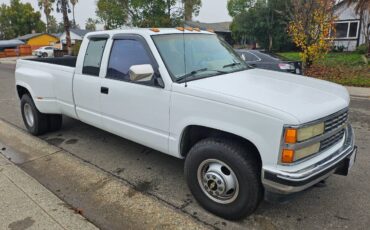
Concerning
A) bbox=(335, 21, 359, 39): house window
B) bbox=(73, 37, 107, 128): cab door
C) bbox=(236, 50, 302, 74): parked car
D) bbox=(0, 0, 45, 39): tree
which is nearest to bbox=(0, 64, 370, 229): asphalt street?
bbox=(73, 37, 107, 128): cab door

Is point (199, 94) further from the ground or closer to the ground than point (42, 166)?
further from the ground

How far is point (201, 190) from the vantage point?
10.8 feet

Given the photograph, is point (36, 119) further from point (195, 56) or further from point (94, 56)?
point (195, 56)

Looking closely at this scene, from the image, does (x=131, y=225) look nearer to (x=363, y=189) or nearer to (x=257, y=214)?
(x=257, y=214)

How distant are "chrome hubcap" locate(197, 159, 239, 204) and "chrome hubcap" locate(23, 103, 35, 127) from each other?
3901mm

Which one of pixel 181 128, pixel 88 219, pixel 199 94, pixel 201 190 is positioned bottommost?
pixel 88 219

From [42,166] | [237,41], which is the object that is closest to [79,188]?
[42,166]

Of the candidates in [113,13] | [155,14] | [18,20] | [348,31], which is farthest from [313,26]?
[18,20]

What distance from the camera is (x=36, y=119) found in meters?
5.67

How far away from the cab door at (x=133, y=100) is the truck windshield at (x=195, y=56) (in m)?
0.18

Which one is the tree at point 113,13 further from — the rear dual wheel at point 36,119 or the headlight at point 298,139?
the headlight at point 298,139

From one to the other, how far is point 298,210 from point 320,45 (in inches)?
427

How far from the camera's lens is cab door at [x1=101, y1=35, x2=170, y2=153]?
11.6ft

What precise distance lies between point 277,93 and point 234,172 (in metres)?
0.85
